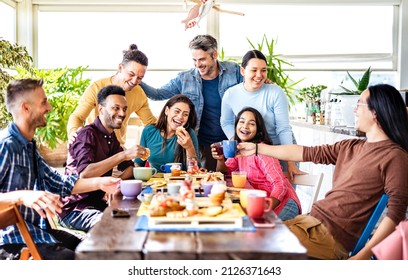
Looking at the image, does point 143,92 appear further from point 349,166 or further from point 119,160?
point 349,166

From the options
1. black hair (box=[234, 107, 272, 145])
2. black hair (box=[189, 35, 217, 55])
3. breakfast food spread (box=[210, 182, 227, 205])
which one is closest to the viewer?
breakfast food spread (box=[210, 182, 227, 205])

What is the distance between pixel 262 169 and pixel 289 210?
268mm

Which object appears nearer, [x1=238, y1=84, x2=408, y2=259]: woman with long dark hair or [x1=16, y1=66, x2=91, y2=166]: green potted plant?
[x1=238, y1=84, x2=408, y2=259]: woman with long dark hair

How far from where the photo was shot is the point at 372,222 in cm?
208

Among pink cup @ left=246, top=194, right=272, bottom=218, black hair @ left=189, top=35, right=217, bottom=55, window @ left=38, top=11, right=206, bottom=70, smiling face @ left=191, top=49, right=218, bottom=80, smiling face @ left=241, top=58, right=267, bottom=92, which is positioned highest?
window @ left=38, top=11, right=206, bottom=70

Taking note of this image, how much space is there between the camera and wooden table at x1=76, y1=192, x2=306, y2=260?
4.50 ft

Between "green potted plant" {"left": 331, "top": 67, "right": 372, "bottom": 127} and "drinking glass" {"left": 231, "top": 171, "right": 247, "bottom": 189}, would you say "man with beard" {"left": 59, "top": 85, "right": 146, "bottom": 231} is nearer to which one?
"drinking glass" {"left": 231, "top": 171, "right": 247, "bottom": 189}

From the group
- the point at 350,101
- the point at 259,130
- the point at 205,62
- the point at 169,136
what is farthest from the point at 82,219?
the point at 350,101

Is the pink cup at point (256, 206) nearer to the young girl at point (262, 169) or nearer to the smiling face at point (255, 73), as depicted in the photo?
the young girl at point (262, 169)

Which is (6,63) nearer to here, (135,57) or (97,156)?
(135,57)

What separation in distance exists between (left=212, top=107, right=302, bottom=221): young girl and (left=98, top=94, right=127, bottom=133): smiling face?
540 millimetres

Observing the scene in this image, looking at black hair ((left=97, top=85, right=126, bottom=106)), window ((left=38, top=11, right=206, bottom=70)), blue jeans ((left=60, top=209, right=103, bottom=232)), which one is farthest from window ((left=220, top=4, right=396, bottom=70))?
blue jeans ((left=60, top=209, right=103, bottom=232))

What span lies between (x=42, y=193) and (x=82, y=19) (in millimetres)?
5450

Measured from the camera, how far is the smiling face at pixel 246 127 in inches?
120
